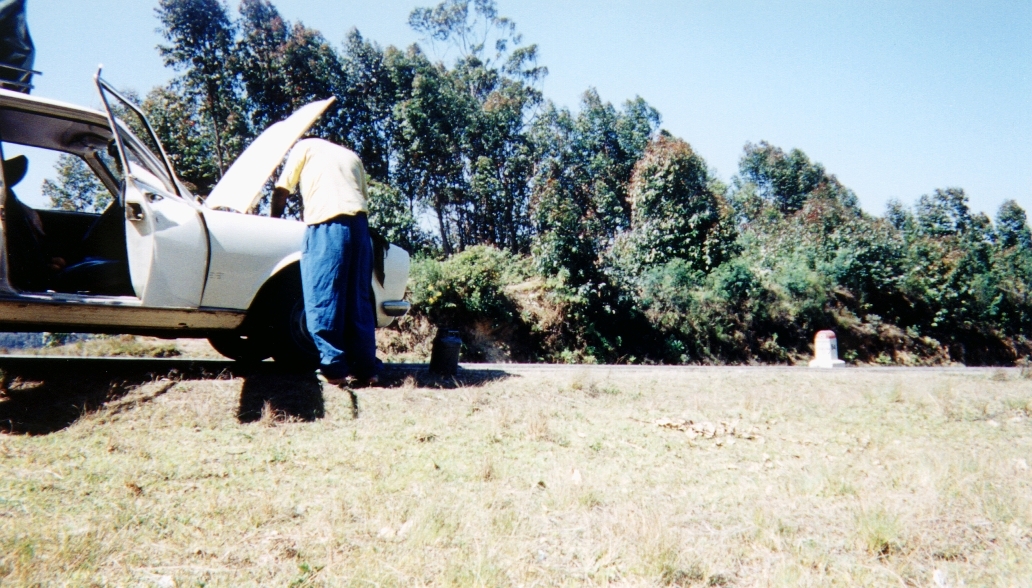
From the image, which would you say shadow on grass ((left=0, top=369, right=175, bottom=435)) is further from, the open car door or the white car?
the open car door

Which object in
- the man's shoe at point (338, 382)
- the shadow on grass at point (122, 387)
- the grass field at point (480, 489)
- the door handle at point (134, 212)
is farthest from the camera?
the man's shoe at point (338, 382)

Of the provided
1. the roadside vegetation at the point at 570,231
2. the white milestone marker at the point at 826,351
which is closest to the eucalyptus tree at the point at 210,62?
the roadside vegetation at the point at 570,231

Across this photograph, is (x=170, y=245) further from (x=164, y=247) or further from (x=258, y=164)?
(x=258, y=164)

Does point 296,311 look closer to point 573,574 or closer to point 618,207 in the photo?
point 573,574

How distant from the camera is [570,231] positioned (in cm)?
1337

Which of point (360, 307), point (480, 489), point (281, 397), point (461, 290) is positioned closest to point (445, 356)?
point (360, 307)

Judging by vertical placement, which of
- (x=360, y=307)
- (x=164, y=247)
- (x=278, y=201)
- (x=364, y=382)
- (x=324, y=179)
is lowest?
(x=364, y=382)

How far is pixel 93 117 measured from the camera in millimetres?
4449

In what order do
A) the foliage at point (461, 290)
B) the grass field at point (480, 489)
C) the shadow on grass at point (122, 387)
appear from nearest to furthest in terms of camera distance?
the grass field at point (480, 489) → the shadow on grass at point (122, 387) → the foliage at point (461, 290)

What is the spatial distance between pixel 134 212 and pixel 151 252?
35 cm

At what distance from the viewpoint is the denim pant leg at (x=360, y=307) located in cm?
463

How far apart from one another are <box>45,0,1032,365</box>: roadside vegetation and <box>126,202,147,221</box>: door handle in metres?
7.53

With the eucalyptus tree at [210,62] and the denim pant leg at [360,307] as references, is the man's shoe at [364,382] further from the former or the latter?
the eucalyptus tree at [210,62]

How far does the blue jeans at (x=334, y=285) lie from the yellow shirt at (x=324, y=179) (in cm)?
9
